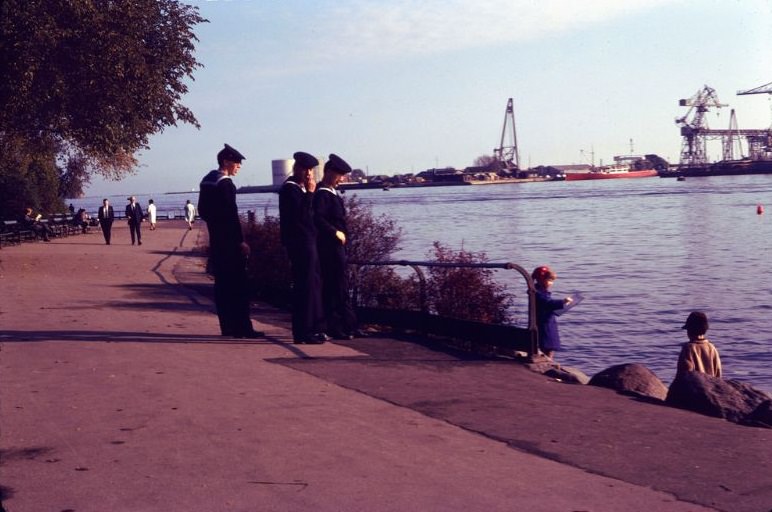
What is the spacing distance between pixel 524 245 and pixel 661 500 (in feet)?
129

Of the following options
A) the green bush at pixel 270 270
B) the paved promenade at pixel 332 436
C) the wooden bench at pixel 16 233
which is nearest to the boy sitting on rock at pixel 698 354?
the paved promenade at pixel 332 436

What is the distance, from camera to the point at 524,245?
145 feet

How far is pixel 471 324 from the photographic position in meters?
10.5

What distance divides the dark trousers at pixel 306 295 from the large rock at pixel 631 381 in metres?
2.90

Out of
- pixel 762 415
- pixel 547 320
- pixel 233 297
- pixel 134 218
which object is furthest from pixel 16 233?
pixel 762 415

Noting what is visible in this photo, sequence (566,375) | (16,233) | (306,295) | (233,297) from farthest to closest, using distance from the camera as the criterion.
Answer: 1. (16,233)
2. (233,297)
3. (306,295)
4. (566,375)

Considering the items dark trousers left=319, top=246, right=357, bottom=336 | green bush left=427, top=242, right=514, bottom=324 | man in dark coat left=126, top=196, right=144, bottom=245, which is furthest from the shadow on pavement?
man in dark coat left=126, top=196, right=144, bottom=245

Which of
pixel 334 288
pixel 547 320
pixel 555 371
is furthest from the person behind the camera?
pixel 334 288

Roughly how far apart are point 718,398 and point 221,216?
17.4 feet

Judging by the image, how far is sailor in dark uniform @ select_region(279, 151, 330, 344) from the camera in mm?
10438

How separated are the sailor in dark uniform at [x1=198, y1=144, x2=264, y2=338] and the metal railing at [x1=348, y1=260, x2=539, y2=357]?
187 centimetres

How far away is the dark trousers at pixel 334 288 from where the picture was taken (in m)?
10.9

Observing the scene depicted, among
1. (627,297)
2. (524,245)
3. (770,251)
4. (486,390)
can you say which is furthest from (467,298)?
(524,245)

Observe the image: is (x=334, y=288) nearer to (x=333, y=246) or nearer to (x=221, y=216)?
(x=333, y=246)
